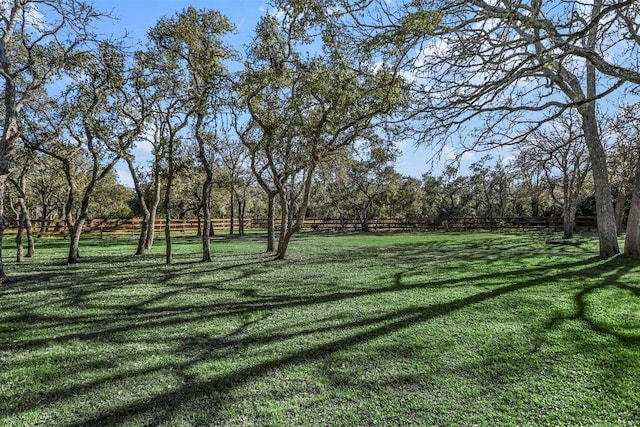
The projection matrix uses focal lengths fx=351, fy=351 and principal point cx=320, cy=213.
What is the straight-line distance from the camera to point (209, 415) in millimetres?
2473

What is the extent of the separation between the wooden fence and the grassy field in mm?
16831

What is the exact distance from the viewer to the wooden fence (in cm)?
2082

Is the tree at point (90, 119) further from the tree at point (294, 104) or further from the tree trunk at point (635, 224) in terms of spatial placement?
the tree trunk at point (635, 224)

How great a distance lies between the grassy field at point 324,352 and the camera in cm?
252

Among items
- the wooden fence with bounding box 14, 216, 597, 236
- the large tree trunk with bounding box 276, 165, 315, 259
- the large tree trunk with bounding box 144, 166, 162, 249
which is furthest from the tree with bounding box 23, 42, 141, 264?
the wooden fence with bounding box 14, 216, 597, 236

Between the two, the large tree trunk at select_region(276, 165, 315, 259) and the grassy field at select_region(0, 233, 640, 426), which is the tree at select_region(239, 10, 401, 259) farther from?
the grassy field at select_region(0, 233, 640, 426)

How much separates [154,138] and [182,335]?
911cm

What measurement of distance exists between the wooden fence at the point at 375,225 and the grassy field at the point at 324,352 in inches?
663

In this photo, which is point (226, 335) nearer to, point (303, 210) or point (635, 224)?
point (303, 210)

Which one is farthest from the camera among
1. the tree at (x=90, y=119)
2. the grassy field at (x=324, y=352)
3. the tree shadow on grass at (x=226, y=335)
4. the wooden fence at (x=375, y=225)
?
the wooden fence at (x=375, y=225)

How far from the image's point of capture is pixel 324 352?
11.6ft

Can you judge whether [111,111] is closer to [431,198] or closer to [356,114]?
[356,114]

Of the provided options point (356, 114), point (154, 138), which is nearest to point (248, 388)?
point (356, 114)

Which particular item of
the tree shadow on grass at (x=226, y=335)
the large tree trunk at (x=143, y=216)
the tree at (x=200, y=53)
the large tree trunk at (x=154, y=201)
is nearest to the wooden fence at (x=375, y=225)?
the large tree trunk at (x=154, y=201)
